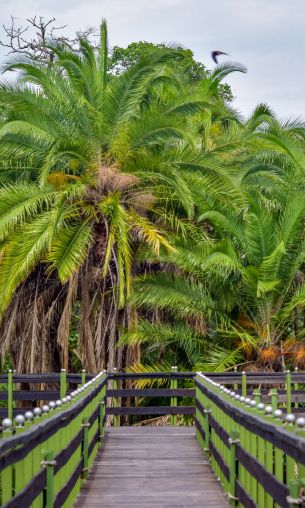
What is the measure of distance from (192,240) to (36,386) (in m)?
5.13

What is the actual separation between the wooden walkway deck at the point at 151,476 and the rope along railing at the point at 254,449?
0.25m

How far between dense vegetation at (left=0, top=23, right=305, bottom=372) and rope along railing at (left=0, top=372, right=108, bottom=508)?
33.6 ft

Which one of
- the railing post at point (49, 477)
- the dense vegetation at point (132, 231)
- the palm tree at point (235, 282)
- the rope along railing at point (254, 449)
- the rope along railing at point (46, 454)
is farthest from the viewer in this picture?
the palm tree at point (235, 282)

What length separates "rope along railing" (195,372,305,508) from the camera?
5860 millimetres

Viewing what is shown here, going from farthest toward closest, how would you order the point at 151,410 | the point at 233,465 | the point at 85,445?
the point at 151,410
the point at 85,445
the point at 233,465

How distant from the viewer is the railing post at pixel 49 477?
22.7 ft

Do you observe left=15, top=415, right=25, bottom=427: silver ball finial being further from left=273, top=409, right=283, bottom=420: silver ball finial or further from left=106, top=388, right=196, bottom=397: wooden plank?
left=106, top=388, right=196, bottom=397: wooden plank

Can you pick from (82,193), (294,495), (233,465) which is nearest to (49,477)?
(294,495)

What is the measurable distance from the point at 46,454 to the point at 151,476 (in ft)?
14.7

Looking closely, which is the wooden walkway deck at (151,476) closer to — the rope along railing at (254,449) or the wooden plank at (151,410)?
the rope along railing at (254,449)

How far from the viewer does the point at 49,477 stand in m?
6.98

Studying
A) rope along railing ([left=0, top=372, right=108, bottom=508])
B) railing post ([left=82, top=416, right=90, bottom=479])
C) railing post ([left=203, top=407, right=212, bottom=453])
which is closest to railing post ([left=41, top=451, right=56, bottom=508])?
rope along railing ([left=0, top=372, right=108, bottom=508])

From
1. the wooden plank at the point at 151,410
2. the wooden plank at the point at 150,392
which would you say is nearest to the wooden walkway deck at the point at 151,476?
the wooden plank at the point at 150,392

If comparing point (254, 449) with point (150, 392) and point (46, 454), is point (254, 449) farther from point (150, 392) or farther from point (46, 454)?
point (150, 392)
